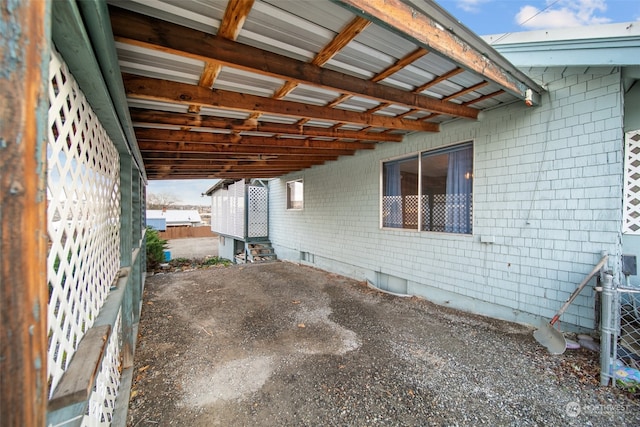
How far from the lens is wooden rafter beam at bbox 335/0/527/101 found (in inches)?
66.0

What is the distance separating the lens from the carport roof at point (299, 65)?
1827mm

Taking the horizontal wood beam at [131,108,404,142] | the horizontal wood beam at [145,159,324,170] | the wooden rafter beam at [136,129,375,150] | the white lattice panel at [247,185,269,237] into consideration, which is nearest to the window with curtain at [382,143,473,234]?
the horizontal wood beam at [131,108,404,142]

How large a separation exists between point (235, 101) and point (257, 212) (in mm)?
7912

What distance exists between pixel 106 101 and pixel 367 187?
5.00 m

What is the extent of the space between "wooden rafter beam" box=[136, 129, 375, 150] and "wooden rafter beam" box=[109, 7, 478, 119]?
2.38m

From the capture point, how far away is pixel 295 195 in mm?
9266

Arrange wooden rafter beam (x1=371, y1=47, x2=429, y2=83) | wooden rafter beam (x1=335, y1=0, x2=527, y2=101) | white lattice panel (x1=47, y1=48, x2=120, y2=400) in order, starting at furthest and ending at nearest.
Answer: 1. wooden rafter beam (x1=371, y1=47, x2=429, y2=83)
2. wooden rafter beam (x1=335, y1=0, x2=527, y2=101)
3. white lattice panel (x1=47, y1=48, x2=120, y2=400)

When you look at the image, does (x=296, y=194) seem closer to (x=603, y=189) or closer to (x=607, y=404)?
(x=603, y=189)

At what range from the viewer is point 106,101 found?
64.0 inches

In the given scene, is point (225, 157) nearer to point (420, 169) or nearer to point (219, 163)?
point (219, 163)

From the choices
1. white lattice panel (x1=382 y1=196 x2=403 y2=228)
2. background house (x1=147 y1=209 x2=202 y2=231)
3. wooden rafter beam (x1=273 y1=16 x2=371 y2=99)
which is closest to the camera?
wooden rafter beam (x1=273 y1=16 x2=371 y2=99)

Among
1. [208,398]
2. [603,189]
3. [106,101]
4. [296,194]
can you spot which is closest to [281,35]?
[106,101]

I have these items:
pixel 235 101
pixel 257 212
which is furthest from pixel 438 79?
pixel 257 212

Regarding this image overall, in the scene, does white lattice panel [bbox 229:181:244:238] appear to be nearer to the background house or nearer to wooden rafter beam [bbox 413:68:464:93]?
wooden rafter beam [bbox 413:68:464:93]
